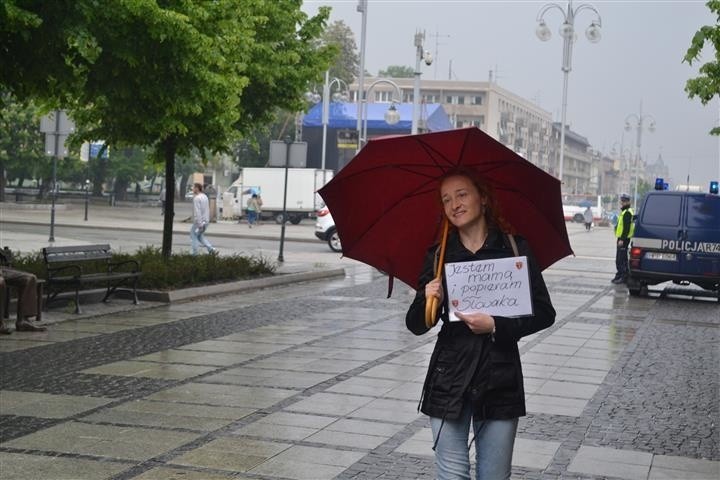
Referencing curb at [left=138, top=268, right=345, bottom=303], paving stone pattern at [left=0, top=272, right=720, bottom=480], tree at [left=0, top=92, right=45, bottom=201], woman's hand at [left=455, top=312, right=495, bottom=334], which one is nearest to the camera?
woman's hand at [left=455, top=312, right=495, bottom=334]

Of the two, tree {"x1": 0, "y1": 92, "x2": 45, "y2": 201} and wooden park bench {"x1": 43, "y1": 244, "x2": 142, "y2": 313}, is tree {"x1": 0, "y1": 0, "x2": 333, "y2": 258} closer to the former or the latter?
wooden park bench {"x1": 43, "y1": 244, "x2": 142, "y2": 313}

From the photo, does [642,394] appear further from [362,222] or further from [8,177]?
[8,177]

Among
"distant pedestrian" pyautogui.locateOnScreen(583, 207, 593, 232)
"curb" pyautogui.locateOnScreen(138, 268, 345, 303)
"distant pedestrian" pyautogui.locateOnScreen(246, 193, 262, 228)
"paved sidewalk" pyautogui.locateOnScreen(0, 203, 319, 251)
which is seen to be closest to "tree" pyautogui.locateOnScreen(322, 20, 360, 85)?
"distant pedestrian" pyautogui.locateOnScreen(583, 207, 593, 232)

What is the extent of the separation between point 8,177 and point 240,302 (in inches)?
2502

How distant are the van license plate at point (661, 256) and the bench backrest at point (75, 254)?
11210mm

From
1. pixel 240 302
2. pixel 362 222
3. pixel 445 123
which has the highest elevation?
pixel 445 123

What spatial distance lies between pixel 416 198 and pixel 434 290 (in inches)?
26.0

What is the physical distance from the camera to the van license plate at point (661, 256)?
23969mm

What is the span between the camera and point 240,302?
19297 mm

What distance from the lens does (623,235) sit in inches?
1112

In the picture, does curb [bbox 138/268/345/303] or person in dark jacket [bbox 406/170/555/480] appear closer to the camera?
person in dark jacket [bbox 406/170/555/480]

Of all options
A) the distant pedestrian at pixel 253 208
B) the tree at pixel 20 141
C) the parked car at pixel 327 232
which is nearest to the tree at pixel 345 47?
the tree at pixel 20 141

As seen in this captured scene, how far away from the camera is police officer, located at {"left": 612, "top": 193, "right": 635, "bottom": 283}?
28.2 meters

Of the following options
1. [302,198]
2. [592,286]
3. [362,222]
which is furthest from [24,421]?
[302,198]
